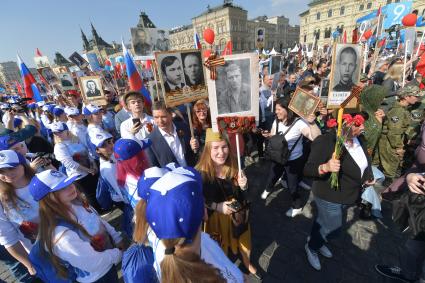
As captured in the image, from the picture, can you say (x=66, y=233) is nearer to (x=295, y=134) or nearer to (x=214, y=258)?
(x=214, y=258)

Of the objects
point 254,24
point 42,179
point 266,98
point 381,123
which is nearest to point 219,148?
point 42,179

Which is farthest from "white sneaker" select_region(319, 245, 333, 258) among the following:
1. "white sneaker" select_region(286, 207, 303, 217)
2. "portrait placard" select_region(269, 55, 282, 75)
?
"portrait placard" select_region(269, 55, 282, 75)

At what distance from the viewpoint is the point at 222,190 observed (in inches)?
95.2

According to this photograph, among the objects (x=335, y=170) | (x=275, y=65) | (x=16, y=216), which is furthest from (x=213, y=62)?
(x=275, y=65)

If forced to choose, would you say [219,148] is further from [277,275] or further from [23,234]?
[23,234]

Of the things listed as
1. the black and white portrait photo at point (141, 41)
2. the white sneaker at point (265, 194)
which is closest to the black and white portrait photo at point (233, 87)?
the white sneaker at point (265, 194)

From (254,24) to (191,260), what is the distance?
98.6 m

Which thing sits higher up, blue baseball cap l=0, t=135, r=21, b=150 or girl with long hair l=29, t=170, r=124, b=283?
blue baseball cap l=0, t=135, r=21, b=150

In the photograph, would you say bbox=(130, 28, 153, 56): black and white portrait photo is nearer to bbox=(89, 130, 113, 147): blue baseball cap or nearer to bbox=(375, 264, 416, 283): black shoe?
bbox=(89, 130, 113, 147): blue baseball cap

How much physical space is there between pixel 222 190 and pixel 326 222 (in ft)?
4.86

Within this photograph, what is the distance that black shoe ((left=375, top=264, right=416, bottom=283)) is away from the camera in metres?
2.62

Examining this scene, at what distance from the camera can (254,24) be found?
85.2 m

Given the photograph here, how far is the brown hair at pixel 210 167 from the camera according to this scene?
7.95ft

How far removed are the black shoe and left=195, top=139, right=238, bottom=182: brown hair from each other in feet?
7.63
